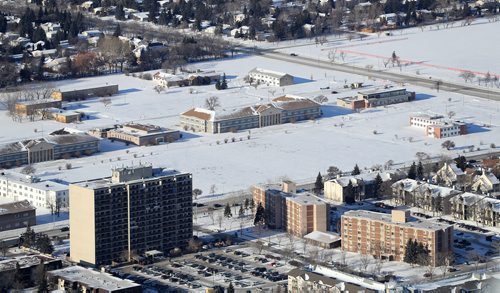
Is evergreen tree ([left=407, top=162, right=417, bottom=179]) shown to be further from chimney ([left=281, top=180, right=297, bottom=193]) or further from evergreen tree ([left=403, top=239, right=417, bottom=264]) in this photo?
evergreen tree ([left=403, top=239, right=417, bottom=264])

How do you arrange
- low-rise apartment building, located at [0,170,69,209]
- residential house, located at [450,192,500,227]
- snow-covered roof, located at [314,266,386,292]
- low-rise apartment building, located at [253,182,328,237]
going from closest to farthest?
1. snow-covered roof, located at [314,266,386,292]
2. low-rise apartment building, located at [253,182,328,237]
3. residential house, located at [450,192,500,227]
4. low-rise apartment building, located at [0,170,69,209]

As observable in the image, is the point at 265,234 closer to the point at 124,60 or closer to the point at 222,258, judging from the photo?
the point at 222,258

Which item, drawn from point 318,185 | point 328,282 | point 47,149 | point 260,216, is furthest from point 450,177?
point 47,149

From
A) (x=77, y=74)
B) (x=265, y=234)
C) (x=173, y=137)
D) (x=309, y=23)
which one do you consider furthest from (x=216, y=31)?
(x=265, y=234)

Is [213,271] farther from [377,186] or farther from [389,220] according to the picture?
[377,186]

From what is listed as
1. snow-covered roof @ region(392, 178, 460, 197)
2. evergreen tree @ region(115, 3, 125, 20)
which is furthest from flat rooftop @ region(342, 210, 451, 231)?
evergreen tree @ region(115, 3, 125, 20)

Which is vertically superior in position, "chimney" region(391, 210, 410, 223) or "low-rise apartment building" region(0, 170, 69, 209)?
"chimney" region(391, 210, 410, 223)

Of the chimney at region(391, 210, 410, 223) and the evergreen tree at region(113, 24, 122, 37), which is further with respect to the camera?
the evergreen tree at region(113, 24, 122, 37)
